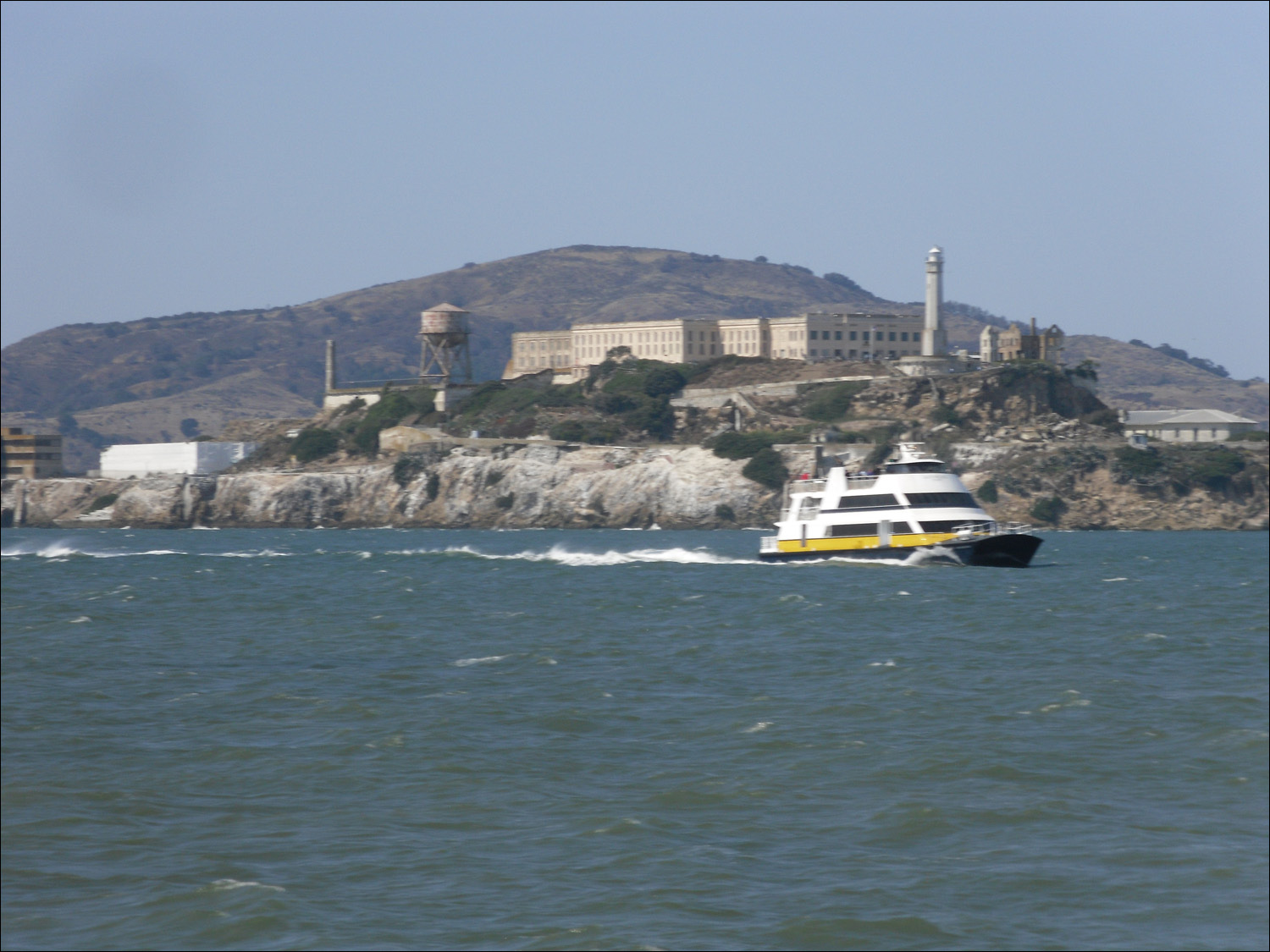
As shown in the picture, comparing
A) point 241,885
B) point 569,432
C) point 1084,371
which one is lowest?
point 241,885

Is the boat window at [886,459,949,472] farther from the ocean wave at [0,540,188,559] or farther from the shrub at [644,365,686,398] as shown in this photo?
the shrub at [644,365,686,398]

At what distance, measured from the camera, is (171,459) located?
178750mm

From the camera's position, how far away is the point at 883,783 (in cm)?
2272

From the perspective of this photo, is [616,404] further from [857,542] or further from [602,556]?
[857,542]

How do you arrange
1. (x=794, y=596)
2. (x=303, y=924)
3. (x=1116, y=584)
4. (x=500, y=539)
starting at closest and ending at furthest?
(x=303, y=924)
(x=794, y=596)
(x=1116, y=584)
(x=500, y=539)

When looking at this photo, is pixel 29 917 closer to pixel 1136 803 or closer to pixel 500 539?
pixel 1136 803

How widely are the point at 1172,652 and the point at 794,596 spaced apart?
1811cm

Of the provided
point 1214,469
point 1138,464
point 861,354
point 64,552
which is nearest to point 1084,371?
point 861,354

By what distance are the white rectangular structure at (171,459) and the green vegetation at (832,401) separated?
67.7 meters

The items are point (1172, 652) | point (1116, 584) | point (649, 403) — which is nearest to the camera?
point (1172, 652)

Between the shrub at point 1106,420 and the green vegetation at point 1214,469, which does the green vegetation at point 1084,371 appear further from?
the green vegetation at point 1214,469

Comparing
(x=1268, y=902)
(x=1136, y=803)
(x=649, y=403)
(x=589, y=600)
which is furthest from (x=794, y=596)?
(x=649, y=403)

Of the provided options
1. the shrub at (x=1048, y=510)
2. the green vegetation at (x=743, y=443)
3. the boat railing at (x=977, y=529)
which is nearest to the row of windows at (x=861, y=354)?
the green vegetation at (x=743, y=443)

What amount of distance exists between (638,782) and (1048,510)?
11626 cm
